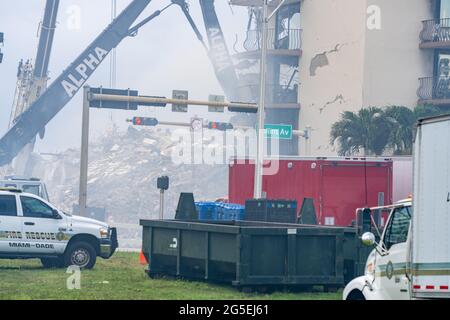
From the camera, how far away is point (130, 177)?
139250mm

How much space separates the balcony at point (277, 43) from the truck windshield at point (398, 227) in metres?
52.3

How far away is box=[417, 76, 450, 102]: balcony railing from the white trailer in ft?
152

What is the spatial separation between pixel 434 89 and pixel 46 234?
37.7 meters

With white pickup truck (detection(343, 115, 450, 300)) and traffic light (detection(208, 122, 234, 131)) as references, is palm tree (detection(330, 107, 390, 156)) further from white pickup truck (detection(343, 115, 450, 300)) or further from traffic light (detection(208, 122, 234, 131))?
white pickup truck (detection(343, 115, 450, 300))

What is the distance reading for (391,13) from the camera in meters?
58.2

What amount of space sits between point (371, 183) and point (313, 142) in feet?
107

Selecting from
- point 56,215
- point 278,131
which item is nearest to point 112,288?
point 56,215

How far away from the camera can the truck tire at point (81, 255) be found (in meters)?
25.0

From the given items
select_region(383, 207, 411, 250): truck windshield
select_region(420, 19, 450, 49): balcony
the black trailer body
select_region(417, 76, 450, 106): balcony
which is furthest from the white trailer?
select_region(420, 19, 450, 49): balcony

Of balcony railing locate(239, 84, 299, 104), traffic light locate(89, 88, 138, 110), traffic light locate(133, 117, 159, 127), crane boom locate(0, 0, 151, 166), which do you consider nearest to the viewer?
traffic light locate(89, 88, 138, 110)

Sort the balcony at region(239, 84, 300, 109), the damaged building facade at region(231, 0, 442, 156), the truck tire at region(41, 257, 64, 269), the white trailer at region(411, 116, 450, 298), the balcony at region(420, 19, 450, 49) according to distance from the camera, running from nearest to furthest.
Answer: the white trailer at region(411, 116, 450, 298), the truck tire at region(41, 257, 64, 269), the damaged building facade at region(231, 0, 442, 156), the balcony at region(420, 19, 450, 49), the balcony at region(239, 84, 300, 109)

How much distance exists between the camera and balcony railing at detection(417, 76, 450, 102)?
58.2m

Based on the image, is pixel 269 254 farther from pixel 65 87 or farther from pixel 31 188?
pixel 65 87
